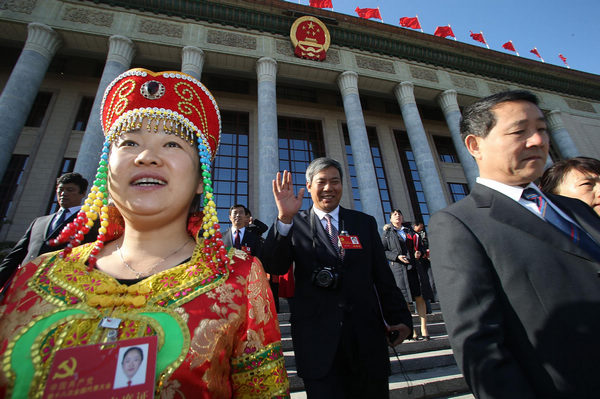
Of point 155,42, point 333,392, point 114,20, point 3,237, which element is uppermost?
point 114,20

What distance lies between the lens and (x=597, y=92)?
15242 mm

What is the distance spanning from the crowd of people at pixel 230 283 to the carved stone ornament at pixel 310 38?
34.9ft

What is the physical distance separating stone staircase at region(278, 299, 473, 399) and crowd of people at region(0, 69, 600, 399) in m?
1.28

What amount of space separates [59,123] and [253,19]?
8943 mm

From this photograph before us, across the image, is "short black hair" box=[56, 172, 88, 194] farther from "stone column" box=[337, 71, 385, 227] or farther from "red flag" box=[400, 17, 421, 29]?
"red flag" box=[400, 17, 421, 29]

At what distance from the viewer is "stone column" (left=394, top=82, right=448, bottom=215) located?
1013cm

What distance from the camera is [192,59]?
922cm

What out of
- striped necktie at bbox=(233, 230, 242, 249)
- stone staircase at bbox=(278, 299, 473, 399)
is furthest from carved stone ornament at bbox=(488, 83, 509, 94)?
striped necktie at bbox=(233, 230, 242, 249)

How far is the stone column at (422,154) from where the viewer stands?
10.1 metres

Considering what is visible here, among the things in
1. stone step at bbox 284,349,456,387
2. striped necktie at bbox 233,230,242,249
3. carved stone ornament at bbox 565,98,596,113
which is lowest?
stone step at bbox 284,349,456,387

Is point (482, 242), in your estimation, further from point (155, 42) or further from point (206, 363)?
point (155, 42)

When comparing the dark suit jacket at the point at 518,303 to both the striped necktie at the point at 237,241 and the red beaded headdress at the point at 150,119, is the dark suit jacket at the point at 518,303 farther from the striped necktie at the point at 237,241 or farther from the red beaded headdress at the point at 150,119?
the striped necktie at the point at 237,241

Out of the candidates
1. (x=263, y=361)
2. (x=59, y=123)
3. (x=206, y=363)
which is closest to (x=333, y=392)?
(x=263, y=361)

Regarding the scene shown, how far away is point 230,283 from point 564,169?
3047mm
